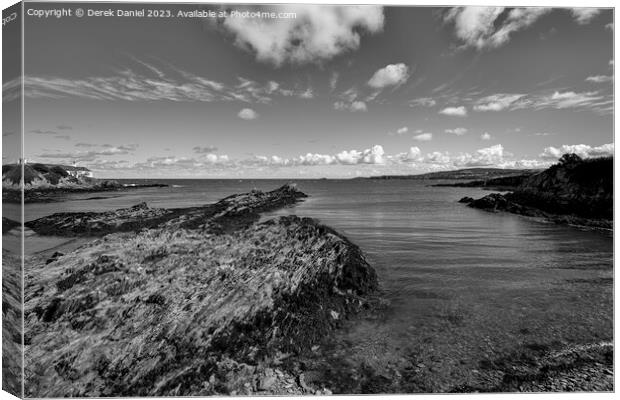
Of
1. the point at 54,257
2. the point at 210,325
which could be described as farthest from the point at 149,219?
the point at 210,325

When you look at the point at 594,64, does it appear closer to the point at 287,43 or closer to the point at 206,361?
the point at 287,43

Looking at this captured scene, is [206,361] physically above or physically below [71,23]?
below

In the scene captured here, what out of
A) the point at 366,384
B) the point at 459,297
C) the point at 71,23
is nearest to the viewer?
the point at 366,384

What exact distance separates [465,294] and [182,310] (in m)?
5.47

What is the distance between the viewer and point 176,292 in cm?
569

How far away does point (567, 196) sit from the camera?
16406 millimetres

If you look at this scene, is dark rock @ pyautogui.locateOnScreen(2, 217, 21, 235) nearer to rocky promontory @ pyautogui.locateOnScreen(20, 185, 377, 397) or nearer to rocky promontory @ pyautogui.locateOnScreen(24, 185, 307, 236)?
rocky promontory @ pyautogui.locateOnScreen(24, 185, 307, 236)

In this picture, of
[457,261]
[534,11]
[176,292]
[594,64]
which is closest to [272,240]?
[176,292]

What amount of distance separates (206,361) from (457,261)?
692 cm

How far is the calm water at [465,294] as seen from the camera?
474 centimetres

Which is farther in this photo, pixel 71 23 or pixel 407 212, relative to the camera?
pixel 407 212

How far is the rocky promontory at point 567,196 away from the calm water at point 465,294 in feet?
6.94

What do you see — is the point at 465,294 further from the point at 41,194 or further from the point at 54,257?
the point at 54,257

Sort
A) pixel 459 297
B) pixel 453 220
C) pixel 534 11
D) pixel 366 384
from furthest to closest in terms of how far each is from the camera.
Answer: pixel 453 220 → pixel 459 297 → pixel 534 11 → pixel 366 384
